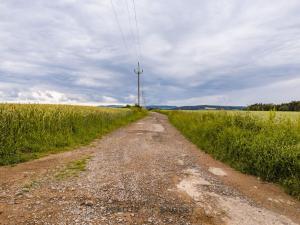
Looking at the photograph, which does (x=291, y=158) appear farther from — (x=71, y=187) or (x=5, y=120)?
(x=5, y=120)

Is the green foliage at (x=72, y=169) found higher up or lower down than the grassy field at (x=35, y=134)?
lower down

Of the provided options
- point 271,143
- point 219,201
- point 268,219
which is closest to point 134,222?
point 219,201

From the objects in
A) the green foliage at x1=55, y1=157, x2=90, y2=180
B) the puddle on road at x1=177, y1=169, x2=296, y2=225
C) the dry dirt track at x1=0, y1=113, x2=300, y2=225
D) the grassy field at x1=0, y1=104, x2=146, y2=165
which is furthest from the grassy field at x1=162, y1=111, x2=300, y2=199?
the grassy field at x1=0, y1=104, x2=146, y2=165

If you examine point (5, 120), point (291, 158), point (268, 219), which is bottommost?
point (268, 219)

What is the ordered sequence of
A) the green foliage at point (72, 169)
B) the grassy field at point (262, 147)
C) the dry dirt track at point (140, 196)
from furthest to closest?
the grassy field at point (262, 147)
the green foliage at point (72, 169)
the dry dirt track at point (140, 196)

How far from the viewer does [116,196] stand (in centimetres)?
459

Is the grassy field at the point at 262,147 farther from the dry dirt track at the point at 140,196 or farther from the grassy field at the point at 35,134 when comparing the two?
the grassy field at the point at 35,134

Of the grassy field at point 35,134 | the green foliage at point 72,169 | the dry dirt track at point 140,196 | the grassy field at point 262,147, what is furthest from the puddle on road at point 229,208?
the grassy field at point 35,134

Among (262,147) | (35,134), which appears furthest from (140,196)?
(35,134)

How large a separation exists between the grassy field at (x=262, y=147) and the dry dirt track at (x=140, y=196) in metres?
0.45

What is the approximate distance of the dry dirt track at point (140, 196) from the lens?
12.6 ft

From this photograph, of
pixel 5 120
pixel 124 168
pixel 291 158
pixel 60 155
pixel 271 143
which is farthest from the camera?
pixel 5 120

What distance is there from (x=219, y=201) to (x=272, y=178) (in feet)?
8.10

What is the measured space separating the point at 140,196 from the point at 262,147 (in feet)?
14.0
